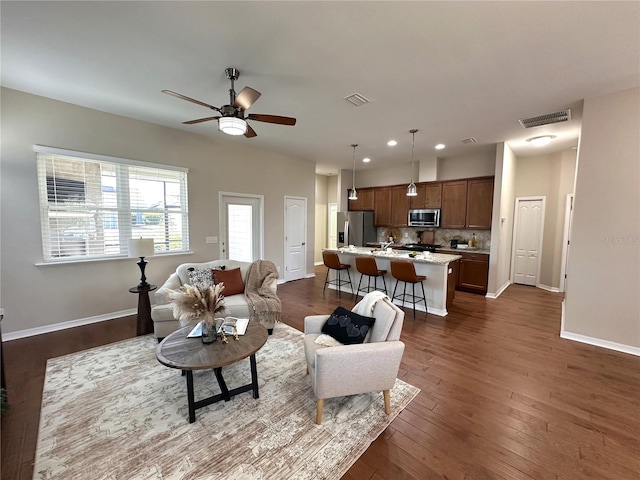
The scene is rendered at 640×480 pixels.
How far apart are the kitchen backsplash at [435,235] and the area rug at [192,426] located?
484 centimetres

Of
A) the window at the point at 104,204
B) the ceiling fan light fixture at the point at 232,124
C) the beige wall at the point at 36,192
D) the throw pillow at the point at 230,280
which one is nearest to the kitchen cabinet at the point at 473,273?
the throw pillow at the point at 230,280

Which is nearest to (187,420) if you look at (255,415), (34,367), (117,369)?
(255,415)

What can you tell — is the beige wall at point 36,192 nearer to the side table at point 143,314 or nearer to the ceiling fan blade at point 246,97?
the side table at point 143,314

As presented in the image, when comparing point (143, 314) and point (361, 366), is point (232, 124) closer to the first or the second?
point (361, 366)

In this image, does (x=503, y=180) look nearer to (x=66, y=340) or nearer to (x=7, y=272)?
(x=66, y=340)

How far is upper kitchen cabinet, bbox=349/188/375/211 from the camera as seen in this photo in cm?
752

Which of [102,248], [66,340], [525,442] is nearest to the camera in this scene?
[525,442]

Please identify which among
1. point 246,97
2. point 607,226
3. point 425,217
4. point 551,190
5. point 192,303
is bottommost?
point 192,303

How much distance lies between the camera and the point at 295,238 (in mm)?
6488

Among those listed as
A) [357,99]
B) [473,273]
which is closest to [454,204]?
[473,273]

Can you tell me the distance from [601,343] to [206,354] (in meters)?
4.53

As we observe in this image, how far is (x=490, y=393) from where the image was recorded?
7.61 ft

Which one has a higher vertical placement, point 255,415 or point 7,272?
point 7,272

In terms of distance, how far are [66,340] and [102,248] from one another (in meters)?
1.28
